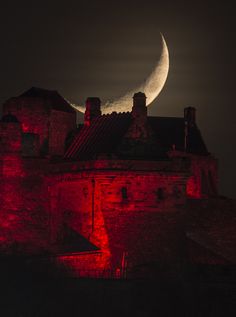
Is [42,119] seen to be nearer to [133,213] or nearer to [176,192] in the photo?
[133,213]

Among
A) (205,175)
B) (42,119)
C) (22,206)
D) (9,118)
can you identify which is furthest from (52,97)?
(205,175)

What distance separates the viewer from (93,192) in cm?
6906

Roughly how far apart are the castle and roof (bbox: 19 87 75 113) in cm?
13

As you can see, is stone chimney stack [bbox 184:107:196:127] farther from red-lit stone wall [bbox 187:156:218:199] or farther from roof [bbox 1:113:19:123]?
roof [bbox 1:113:19:123]

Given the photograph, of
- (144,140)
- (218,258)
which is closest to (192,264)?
(218,258)

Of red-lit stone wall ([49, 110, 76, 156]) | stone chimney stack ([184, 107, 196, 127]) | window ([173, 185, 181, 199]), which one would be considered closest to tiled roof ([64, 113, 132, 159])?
red-lit stone wall ([49, 110, 76, 156])

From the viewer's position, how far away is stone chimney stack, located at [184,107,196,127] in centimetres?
8825

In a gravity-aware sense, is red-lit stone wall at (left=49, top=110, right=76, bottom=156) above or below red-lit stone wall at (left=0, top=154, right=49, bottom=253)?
above

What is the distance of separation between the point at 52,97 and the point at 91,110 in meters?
2.49

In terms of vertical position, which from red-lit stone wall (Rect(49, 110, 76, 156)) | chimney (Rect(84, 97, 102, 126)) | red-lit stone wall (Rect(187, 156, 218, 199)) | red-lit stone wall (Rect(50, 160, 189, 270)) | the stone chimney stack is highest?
the stone chimney stack

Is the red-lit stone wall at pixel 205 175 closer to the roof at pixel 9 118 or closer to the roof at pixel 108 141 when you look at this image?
the roof at pixel 108 141

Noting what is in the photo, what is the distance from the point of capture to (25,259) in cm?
6975

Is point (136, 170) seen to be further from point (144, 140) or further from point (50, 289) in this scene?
point (50, 289)

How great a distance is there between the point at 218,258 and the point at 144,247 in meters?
3.65
